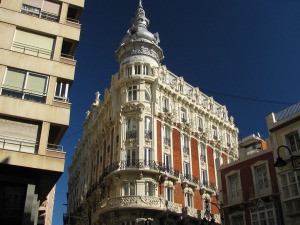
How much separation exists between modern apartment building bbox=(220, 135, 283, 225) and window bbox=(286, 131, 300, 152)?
1.72 metres

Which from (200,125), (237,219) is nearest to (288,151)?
(237,219)

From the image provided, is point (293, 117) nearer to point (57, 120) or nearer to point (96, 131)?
point (57, 120)

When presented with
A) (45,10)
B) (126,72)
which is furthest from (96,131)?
(45,10)

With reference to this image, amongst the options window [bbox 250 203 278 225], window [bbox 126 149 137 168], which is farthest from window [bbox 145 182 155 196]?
window [bbox 250 203 278 225]

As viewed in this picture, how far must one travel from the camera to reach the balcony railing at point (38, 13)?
83.2ft

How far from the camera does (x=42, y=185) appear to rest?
22031mm

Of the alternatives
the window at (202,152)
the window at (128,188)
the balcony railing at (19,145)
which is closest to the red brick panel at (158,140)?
the window at (128,188)

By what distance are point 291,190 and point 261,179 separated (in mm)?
3199

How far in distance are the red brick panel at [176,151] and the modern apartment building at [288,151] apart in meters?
15.6

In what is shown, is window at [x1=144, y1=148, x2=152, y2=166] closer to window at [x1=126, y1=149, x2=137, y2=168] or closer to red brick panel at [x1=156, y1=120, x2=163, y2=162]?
red brick panel at [x1=156, y1=120, x2=163, y2=162]

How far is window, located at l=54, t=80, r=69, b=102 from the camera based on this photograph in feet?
77.0

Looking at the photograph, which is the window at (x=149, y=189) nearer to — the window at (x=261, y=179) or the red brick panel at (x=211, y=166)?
the red brick panel at (x=211, y=166)

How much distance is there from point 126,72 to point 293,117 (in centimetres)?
2319

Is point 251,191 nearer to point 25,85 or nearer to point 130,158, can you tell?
point 130,158
